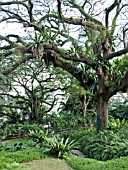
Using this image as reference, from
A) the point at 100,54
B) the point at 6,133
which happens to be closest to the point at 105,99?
the point at 100,54

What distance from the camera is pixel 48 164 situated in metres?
6.02

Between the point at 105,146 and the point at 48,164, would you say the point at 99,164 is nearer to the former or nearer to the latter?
the point at 48,164

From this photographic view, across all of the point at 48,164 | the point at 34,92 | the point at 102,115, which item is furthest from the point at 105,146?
the point at 34,92

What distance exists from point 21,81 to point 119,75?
273 inches

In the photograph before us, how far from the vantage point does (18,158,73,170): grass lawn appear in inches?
226

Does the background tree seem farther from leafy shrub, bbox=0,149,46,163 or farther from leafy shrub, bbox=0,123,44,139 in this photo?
leafy shrub, bbox=0,149,46,163

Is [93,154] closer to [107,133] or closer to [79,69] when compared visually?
[107,133]

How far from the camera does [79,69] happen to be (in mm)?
9586

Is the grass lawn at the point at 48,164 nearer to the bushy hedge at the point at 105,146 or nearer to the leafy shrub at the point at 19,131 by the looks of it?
the bushy hedge at the point at 105,146

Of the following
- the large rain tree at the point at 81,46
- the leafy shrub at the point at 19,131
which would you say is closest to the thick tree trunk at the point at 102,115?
the large rain tree at the point at 81,46

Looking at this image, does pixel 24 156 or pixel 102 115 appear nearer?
pixel 24 156

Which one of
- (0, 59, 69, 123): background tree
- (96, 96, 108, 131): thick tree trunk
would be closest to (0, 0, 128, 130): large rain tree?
(96, 96, 108, 131): thick tree trunk

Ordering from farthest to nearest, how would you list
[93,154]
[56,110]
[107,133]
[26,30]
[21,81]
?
[56,110] → [21,81] → [26,30] → [107,133] → [93,154]

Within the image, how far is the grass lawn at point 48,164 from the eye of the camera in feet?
18.8
